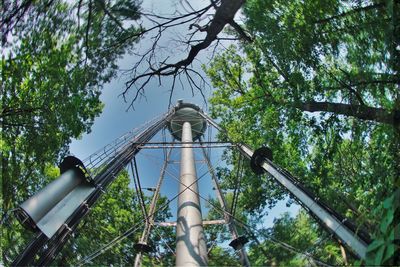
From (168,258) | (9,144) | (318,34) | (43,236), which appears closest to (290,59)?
(318,34)

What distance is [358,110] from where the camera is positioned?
20.2 ft

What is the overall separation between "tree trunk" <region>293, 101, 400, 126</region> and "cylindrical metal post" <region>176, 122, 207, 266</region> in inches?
142

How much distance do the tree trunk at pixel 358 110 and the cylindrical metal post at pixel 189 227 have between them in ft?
11.8

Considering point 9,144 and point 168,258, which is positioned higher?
point 168,258

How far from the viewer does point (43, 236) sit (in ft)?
16.5

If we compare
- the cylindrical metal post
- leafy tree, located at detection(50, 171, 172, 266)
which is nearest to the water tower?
the cylindrical metal post

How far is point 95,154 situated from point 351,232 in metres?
5.49

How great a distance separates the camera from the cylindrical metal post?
7.36 meters

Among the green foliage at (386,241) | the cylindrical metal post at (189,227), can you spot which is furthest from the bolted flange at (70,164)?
the green foliage at (386,241)

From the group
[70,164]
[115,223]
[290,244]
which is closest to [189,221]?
[70,164]

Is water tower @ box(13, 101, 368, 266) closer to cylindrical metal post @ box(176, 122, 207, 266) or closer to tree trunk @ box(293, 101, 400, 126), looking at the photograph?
cylindrical metal post @ box(176, 122, 207, 266)

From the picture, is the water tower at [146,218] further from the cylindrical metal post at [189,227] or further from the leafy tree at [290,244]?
the leafy tree at [290,244]

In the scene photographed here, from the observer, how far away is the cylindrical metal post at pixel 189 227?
7.36 meters

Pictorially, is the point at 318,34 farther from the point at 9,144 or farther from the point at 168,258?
the point at 168,258
